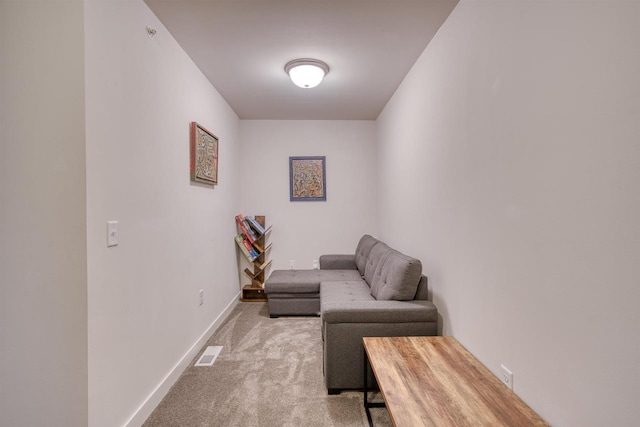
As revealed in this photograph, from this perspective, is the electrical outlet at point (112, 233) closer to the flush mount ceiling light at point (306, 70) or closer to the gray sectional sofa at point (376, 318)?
the gray sectional sofa at point (376, 318)

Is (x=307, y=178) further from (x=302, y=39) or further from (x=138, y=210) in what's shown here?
(x=138, y=210)

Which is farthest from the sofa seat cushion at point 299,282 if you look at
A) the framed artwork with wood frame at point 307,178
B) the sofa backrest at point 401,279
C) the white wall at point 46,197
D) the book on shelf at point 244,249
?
the white wall at point 46,197

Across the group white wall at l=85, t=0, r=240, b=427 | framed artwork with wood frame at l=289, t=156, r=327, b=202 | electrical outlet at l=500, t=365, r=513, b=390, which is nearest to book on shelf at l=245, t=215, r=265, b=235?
framed artwork with wood frame at l=289, t=156, r=327, b=202

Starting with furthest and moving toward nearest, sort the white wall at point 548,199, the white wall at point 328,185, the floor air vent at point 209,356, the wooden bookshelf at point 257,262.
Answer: the white wall at point 328,185 < the wooden bookshelf at point 257,262 < the floor air vent at point 209,356 < the white wall at point 548,199

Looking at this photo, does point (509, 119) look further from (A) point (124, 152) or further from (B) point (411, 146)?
(A) point (124, 152)

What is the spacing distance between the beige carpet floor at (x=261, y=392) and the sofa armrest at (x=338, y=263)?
124 centimetres

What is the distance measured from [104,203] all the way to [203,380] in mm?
1515

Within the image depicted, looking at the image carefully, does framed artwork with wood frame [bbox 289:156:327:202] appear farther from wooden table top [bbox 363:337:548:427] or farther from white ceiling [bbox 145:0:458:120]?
wooden table top [bbox 363:337:548:427]

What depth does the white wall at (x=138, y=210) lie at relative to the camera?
1.46 meters

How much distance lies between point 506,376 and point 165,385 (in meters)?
2.10

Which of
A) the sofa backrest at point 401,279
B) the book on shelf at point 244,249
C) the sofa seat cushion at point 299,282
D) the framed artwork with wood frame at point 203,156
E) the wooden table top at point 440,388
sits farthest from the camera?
the book on shelf at point 244,249

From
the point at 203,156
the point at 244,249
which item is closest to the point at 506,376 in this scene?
the point at 203,156

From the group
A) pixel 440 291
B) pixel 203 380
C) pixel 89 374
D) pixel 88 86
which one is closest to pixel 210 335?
pixel 203 380

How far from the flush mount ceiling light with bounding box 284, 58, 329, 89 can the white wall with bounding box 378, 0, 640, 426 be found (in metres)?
1.07
